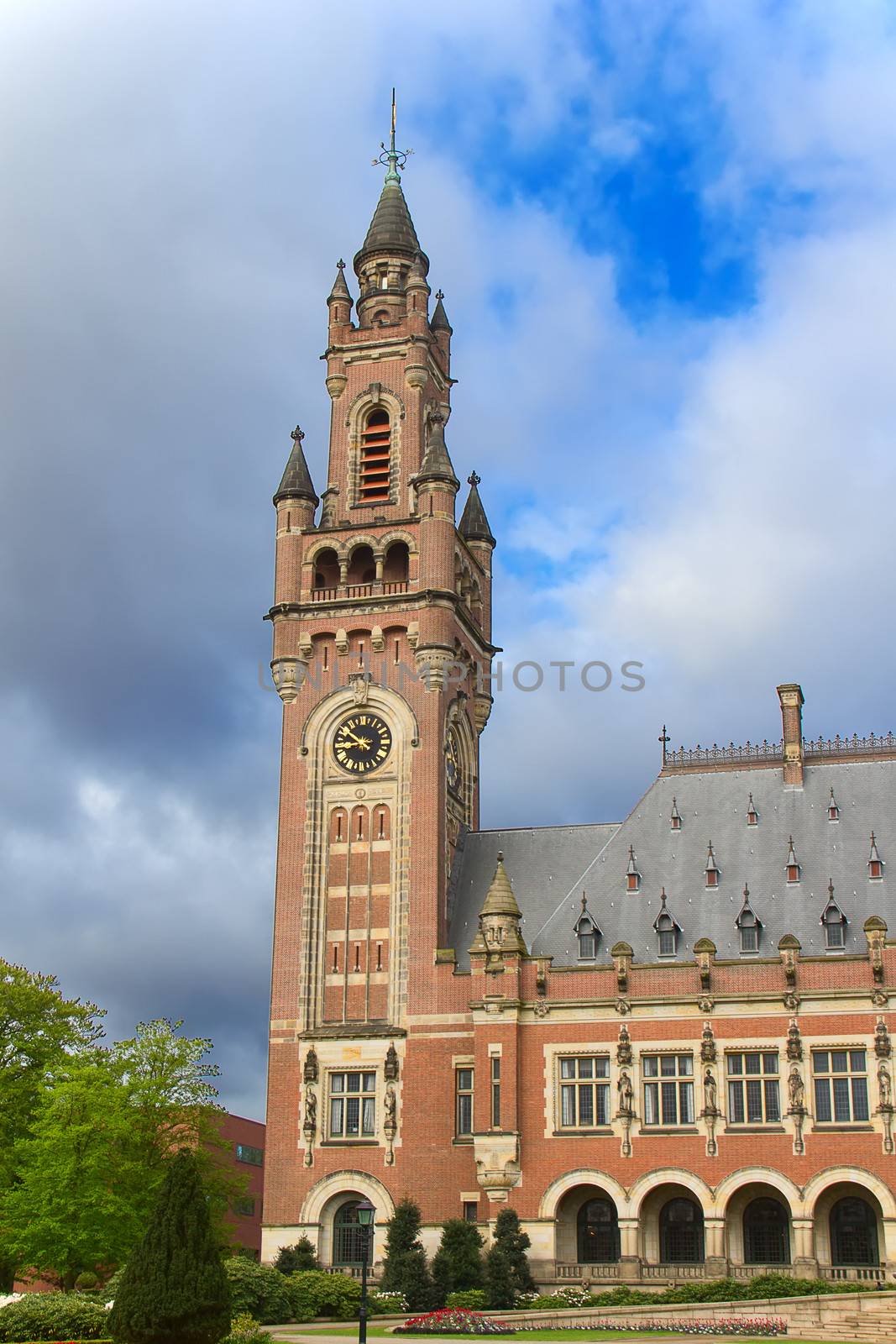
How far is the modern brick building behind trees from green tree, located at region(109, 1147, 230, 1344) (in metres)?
27.2

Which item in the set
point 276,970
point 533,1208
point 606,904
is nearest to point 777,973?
point 606,904

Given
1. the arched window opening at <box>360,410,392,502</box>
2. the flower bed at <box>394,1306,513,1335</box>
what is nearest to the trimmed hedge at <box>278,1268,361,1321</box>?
the flower bed at <box>394,1306,513,1335</box>

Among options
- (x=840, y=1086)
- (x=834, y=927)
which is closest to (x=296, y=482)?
(x=834, y=927)

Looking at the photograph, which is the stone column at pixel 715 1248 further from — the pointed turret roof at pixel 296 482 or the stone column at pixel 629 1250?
the pointed turret roof at pixel 296 482

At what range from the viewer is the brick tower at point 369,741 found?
216 feet

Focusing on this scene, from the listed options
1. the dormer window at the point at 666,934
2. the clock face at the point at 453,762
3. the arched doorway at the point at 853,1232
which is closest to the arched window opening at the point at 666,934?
the dormer window at the point at 666,934

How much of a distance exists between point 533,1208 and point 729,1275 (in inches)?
300

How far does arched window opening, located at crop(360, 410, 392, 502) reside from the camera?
254 ft

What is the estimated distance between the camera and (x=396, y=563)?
7712 centimetres

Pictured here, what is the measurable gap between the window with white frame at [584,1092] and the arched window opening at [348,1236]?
990 centimetres

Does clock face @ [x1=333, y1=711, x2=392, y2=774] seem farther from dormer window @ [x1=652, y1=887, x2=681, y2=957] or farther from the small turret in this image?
dormer window @ [x1=652, y1=887, x2=681, y2=957]

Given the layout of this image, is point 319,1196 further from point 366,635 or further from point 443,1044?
point 366,635

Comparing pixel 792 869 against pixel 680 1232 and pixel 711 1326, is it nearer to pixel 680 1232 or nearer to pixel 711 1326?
pixel 680 1232

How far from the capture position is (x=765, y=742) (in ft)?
233
